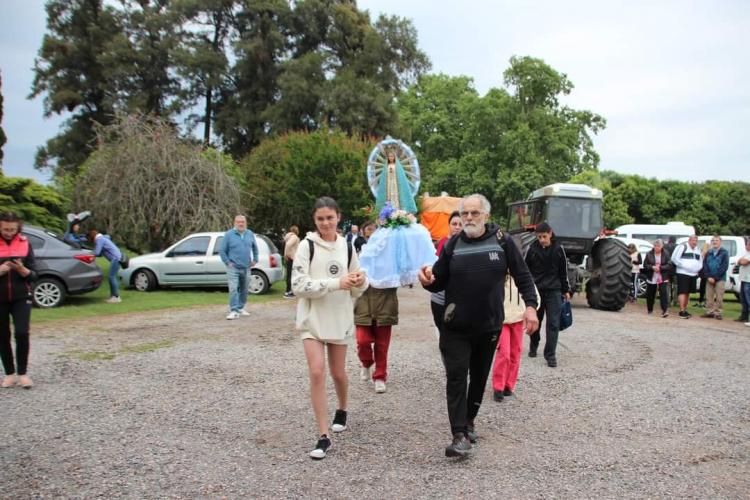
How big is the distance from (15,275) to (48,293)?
713 centimetres

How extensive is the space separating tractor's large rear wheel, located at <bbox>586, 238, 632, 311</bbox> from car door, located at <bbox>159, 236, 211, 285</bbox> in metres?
10.2

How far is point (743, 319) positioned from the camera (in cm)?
1280

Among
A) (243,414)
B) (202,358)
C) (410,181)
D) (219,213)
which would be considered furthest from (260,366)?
(219,213)

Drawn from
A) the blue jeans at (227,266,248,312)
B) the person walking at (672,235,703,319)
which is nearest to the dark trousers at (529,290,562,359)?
the blue jeans at (227,266,248,312)

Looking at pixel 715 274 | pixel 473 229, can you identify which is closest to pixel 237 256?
pixel 473 229

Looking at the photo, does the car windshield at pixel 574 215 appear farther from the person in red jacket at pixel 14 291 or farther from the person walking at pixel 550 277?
the person in red jacket at pixel 14 291

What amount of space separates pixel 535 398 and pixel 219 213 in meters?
15.3

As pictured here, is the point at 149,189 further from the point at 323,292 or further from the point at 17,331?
the point at 323,292

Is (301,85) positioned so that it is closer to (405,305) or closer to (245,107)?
(245,107)

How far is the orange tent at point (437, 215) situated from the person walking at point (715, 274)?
19224mm

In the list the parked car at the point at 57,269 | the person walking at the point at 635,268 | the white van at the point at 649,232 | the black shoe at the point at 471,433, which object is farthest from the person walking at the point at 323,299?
the white van at the point at 649,232

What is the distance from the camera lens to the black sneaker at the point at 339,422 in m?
4.91

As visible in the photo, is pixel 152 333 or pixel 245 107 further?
pixel 245 107

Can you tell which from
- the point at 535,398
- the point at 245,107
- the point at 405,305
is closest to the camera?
the point at 535,398
